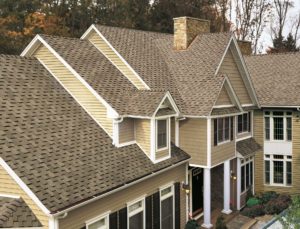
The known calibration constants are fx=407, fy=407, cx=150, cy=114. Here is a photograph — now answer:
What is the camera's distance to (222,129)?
20.5 meters

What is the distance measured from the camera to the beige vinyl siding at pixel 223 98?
2031 centimetres

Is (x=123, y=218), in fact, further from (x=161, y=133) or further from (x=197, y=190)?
(x=197, y=190)

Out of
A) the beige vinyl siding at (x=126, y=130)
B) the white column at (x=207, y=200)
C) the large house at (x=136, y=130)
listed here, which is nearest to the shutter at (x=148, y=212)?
the large house at (x=136, y=130)

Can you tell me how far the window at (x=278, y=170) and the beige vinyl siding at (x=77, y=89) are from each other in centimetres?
1396

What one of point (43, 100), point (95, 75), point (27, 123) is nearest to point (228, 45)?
point (95, 75)

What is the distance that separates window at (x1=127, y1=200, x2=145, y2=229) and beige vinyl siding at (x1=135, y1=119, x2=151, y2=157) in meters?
2.20

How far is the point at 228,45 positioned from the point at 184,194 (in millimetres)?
8317

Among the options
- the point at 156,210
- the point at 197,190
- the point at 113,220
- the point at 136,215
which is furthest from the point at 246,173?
the point at 113,220

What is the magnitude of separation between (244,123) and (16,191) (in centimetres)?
1700

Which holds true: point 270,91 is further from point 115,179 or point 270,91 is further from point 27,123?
point 27,123

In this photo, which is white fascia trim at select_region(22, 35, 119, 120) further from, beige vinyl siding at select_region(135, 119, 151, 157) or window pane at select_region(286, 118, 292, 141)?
window pane at select_region(286, 118, 292, 141)

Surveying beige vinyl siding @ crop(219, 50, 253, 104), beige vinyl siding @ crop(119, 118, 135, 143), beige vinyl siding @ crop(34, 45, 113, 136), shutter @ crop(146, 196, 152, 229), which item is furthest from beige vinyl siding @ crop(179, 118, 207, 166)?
beige vinyl siding @ crop(34, 45, 113, 136)

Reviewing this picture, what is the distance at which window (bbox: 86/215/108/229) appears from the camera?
12.4 metres

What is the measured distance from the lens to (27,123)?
13.3 metres
